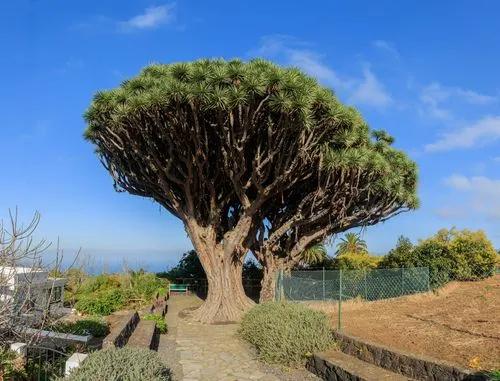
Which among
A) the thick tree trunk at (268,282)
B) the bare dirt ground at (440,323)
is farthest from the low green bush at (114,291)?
the bare dirt ground at (440,323)

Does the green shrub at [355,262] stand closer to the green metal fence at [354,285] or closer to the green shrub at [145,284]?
the green metal fence at [354,285]

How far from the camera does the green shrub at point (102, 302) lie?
1728cm

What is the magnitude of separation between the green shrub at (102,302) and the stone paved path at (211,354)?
3.25 m

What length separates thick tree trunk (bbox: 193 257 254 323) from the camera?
1595 cm

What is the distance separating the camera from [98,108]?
1573 cm

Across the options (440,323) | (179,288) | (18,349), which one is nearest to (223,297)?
(440,323)

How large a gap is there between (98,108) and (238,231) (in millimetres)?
6033

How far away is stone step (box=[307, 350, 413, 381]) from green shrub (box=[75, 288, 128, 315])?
10.6 m

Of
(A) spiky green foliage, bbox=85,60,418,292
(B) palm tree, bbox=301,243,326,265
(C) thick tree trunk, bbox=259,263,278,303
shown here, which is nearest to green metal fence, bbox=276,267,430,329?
(C) thick tree trunk, bbox=259,263,278,303

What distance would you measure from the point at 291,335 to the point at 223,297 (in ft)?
23.7

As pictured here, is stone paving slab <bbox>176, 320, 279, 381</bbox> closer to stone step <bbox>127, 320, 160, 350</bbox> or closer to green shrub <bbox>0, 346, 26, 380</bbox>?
stone step <bbox>127, 320, 160, 350</bbox>

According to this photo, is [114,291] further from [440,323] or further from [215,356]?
[440,323]

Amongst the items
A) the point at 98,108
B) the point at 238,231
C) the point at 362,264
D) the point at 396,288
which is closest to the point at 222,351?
the point at 238,231

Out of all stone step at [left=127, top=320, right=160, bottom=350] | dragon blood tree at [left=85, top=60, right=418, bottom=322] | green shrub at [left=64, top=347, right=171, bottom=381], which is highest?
dragon blood tree at [left=85, top=60, right=418, bottom=322]
